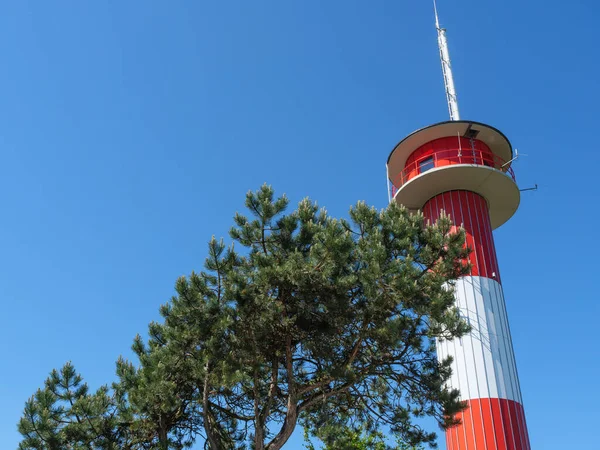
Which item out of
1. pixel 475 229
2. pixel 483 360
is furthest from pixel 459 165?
pixel 483 360

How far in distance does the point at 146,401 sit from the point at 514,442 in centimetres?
919

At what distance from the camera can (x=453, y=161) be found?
16438 mm

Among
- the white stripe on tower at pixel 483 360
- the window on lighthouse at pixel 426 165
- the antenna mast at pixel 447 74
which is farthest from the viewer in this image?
the antenna mast at pixel 447 74

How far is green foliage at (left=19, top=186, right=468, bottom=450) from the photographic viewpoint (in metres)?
9.26

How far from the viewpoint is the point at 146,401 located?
927cm

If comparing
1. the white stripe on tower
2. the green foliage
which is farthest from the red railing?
the green foliage

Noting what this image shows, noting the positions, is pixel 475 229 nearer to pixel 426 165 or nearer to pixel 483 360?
pixel 426 165

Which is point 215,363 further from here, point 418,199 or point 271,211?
point 418,199

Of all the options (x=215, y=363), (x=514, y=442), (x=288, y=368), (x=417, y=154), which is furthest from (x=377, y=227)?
(x=417, y=154)

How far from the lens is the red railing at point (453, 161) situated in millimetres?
16359

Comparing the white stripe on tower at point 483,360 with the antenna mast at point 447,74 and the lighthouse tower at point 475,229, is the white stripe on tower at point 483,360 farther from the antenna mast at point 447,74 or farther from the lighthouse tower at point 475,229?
the antenna mast at point 447,74

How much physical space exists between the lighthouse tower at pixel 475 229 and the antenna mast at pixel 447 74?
0.05m

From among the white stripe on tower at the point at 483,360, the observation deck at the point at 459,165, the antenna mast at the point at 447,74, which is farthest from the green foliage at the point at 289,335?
the antenna mast at the point at 447,74

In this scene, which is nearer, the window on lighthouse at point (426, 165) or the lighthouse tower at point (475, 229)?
the lighthouse tower at point (475, 229)
